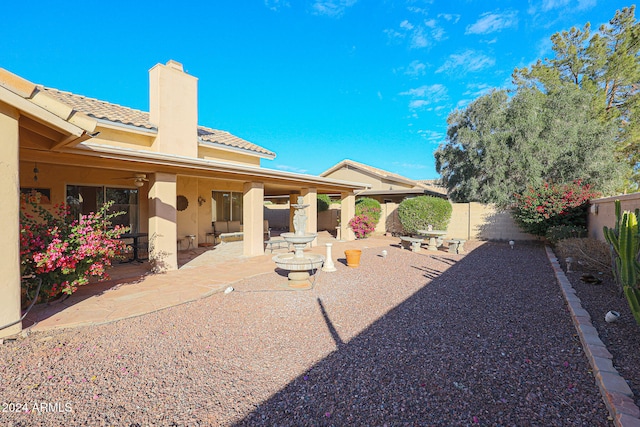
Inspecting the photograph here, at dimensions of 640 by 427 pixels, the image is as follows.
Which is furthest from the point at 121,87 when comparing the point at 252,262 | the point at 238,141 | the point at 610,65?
the point at 610,65

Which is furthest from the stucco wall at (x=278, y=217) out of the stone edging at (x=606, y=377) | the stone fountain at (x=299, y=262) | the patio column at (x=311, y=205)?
the stone edging at (x=606, y=377)

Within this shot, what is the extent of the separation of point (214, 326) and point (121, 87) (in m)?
18.3

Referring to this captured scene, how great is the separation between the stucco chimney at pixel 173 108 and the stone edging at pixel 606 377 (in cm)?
1227

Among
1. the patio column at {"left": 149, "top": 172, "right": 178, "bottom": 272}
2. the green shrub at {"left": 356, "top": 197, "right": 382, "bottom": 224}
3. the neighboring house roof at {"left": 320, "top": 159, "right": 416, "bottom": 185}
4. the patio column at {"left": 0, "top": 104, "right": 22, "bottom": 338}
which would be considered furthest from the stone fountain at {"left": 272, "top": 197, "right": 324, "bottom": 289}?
the neighboring house roof at {"left": 320, "top": 159, "right": 416, "bottom": 185}

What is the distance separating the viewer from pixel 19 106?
3.88 metres

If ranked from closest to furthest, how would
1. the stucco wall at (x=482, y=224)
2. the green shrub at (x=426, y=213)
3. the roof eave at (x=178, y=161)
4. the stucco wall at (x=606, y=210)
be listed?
1. the roof eave at (x=178, y=161)
2. the stucco wall at (x=606, y=210)
3. the stucco wall at (x=482, y=224)
4. the green shrub at (x=426, y=213)

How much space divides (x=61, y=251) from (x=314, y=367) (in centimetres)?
461

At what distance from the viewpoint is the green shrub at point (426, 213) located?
15602 mm

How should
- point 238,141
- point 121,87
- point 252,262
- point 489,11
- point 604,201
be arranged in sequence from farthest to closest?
point 121,87 < point 238,141 < point 489,11 < point 252,262 < point 604,201

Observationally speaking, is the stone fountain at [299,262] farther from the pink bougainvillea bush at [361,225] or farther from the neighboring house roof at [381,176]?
the neighboring house roof at [381,176]

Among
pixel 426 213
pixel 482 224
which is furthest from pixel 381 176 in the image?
pixel 482 224

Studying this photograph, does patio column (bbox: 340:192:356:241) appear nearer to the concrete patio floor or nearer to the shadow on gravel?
the concrete patio floor

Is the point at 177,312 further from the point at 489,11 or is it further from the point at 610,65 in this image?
the point at 610,65

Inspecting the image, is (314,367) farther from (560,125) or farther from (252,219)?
(560,125)
